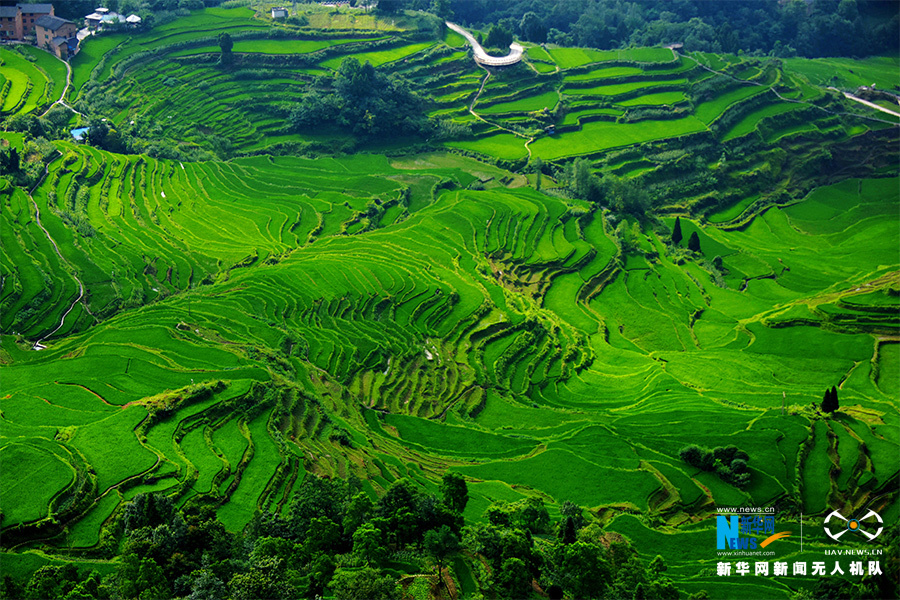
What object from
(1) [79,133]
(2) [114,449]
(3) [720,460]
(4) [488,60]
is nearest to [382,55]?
(4) [488,60]

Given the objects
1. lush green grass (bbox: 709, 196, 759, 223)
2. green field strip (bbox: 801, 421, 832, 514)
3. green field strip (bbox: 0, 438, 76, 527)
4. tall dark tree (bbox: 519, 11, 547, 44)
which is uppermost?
tall dark tree (bbox: 519, 11, 547, 44)

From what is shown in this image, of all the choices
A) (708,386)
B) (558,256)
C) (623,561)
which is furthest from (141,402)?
(558,256)

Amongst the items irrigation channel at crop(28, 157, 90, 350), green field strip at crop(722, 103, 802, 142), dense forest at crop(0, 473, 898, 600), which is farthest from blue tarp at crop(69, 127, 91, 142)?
green field strip at crop(722, 103, 802, 142)

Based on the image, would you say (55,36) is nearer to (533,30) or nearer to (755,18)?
(533,30)

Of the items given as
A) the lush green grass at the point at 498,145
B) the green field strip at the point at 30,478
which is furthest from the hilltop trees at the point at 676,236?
the green field strip at the point at 30,478

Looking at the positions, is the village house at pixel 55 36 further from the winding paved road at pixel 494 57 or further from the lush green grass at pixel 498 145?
the winding paved road at pixel 494 57

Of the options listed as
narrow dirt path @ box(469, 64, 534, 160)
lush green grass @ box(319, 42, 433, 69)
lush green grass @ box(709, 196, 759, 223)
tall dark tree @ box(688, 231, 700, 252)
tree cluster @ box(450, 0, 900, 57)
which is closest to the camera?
tall dark tree @ box(688, 231, 700, 252)

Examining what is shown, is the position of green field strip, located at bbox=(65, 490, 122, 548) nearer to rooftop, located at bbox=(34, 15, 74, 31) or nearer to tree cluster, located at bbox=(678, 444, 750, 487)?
tree cluster, located at bbox=(678, 444, 750, 487)
